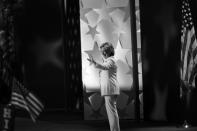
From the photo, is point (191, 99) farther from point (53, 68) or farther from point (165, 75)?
point (53, 68)

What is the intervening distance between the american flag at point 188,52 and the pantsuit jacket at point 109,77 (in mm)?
2444

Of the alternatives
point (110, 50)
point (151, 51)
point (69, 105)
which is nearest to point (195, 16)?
point (151, 51)

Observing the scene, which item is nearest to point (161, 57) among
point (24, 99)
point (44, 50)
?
point (44, 50)

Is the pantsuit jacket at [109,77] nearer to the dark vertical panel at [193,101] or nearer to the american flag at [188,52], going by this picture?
the american flag at [188,52]

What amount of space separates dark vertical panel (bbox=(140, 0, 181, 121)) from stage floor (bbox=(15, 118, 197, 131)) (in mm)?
575

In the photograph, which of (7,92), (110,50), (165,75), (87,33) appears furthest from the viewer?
(87,33)

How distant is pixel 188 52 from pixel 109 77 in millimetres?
2604

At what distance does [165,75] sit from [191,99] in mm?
1098

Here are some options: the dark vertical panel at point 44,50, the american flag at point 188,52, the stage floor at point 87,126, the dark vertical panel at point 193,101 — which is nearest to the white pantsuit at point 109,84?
the stage floor at point 87,126

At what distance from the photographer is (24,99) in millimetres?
4676

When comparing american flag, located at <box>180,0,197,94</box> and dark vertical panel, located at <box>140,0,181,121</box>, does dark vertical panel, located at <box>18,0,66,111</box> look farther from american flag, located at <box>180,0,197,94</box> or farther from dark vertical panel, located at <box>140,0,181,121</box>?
american flag, located at <box>180,0,197,94</box>

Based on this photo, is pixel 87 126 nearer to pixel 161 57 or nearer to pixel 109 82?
pixel 161 57

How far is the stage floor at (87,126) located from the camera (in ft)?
36.1

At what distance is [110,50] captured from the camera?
29.2ft
